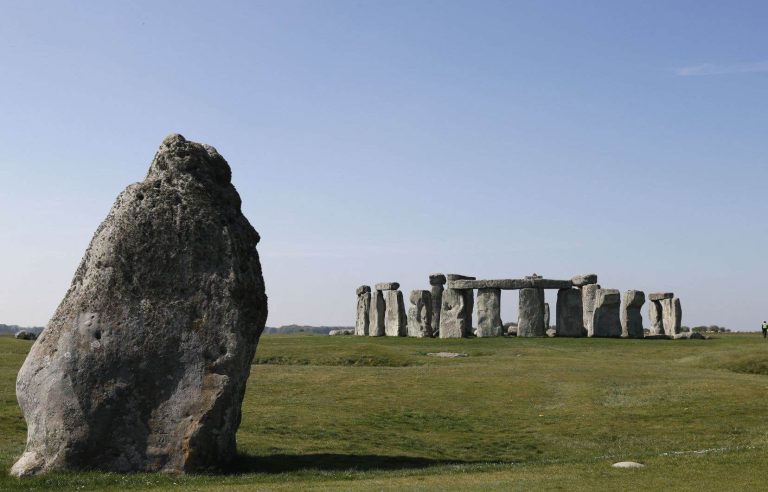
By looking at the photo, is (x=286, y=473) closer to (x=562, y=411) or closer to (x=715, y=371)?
(x=562, y=411)

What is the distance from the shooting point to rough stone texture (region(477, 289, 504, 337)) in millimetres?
55094

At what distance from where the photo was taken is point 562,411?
2653 centimetres

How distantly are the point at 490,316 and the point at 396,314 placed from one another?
698 cm

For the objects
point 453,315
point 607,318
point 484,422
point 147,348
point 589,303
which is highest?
point 589,303

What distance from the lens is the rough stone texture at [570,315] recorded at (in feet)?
179

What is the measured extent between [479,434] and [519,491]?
32.2 ft

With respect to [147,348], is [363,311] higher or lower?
higher

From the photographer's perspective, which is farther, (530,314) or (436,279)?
(436,279)

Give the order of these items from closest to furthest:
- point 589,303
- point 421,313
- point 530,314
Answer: point 530,314 < point 589,303 < point 421,313

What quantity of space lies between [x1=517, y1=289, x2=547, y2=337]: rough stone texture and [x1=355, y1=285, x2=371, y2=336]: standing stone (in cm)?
1184

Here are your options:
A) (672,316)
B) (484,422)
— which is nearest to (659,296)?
(672,316)

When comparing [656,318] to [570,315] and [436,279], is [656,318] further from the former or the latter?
[436,279]

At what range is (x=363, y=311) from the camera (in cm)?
6269

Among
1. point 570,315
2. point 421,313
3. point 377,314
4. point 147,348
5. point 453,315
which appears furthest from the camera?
point 377,314
